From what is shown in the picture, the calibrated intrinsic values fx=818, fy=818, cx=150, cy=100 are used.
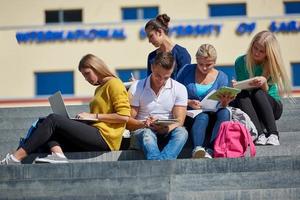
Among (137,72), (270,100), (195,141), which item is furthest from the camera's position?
(137,72)

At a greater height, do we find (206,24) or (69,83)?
(206,24)

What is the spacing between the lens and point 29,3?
2730cm

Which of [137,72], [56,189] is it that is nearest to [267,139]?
[56,189]

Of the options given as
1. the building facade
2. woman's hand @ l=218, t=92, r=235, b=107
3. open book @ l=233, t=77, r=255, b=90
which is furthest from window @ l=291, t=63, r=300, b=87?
woman's hand @ l=218, t=92, r=235, b=107

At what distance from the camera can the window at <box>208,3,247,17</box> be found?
27.2 metres

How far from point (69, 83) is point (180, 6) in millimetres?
4482

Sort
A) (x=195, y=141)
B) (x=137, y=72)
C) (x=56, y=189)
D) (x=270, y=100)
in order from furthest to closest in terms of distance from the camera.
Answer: (x=137, y=72)
(x=270, y=100)
(x=195, y=141)
(x=56, y=189)

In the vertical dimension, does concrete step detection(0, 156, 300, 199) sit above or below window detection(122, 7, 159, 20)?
below

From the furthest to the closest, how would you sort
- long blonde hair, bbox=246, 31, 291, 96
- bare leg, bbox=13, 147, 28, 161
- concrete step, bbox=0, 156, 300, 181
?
long blonde hair, bbox=246, 31, 291, 96 → bare leg, bbox=13, 147, 28, 161 → concrete step, bbox=0, 156, 300, 181

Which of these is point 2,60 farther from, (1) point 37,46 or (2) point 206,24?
(2) point 206,24

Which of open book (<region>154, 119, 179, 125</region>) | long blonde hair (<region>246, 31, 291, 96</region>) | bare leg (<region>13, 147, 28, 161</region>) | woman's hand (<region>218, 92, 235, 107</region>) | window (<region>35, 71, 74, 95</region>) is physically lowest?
window (<region>35, 71, 74, 95</region>)

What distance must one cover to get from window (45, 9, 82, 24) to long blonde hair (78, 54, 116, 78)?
65.2 ft

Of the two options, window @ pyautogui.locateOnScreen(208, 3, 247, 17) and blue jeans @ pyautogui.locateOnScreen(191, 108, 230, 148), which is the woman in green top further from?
Result: window @ pyautogui.locateOnScreen(208, 3, 247, 17)

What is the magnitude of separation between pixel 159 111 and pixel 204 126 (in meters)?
0.48
